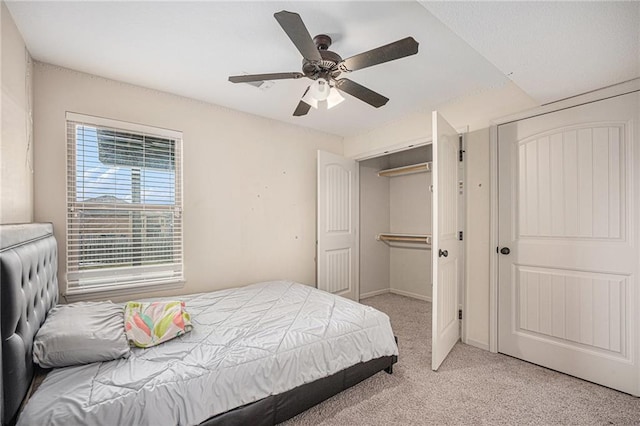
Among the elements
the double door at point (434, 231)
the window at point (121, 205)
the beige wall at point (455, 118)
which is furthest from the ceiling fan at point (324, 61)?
the window at point (121, 205)

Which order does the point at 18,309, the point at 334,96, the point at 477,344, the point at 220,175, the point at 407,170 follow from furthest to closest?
1. the point at 407,170
2. the point at 220,175
3. the point at 477,344
4. the point at 334,96
5. the point at 18,309

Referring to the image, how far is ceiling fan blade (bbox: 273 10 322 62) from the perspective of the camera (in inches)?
50.6

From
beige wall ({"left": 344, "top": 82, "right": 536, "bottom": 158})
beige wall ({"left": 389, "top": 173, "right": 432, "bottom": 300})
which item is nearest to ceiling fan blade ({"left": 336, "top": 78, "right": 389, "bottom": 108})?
beige wall ({"left": 344, "top": 82, "right": 536, "bottom": 158})

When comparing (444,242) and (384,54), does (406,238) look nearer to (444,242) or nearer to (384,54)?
(444,242)

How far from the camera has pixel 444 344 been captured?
2.41 m

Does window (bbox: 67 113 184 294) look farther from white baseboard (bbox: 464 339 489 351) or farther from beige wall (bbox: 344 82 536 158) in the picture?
white baseboard (bbox: 464 339 489 351)

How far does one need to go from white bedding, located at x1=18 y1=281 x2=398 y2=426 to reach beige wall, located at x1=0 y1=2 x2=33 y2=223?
1.05m

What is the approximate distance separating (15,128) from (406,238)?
4.25m

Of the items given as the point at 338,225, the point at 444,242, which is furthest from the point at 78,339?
the point at 338,225

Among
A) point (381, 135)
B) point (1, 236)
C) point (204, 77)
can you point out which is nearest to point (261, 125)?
point (204, 77)

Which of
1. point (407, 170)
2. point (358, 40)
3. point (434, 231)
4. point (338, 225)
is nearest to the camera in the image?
point (358, 40)

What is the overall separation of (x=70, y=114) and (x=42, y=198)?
28.3 inches

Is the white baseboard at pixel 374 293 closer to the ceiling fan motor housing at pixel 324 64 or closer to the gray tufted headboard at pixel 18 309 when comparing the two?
the ceiling fan motor housing at pixel 324 64

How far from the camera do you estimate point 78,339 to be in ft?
4.53
